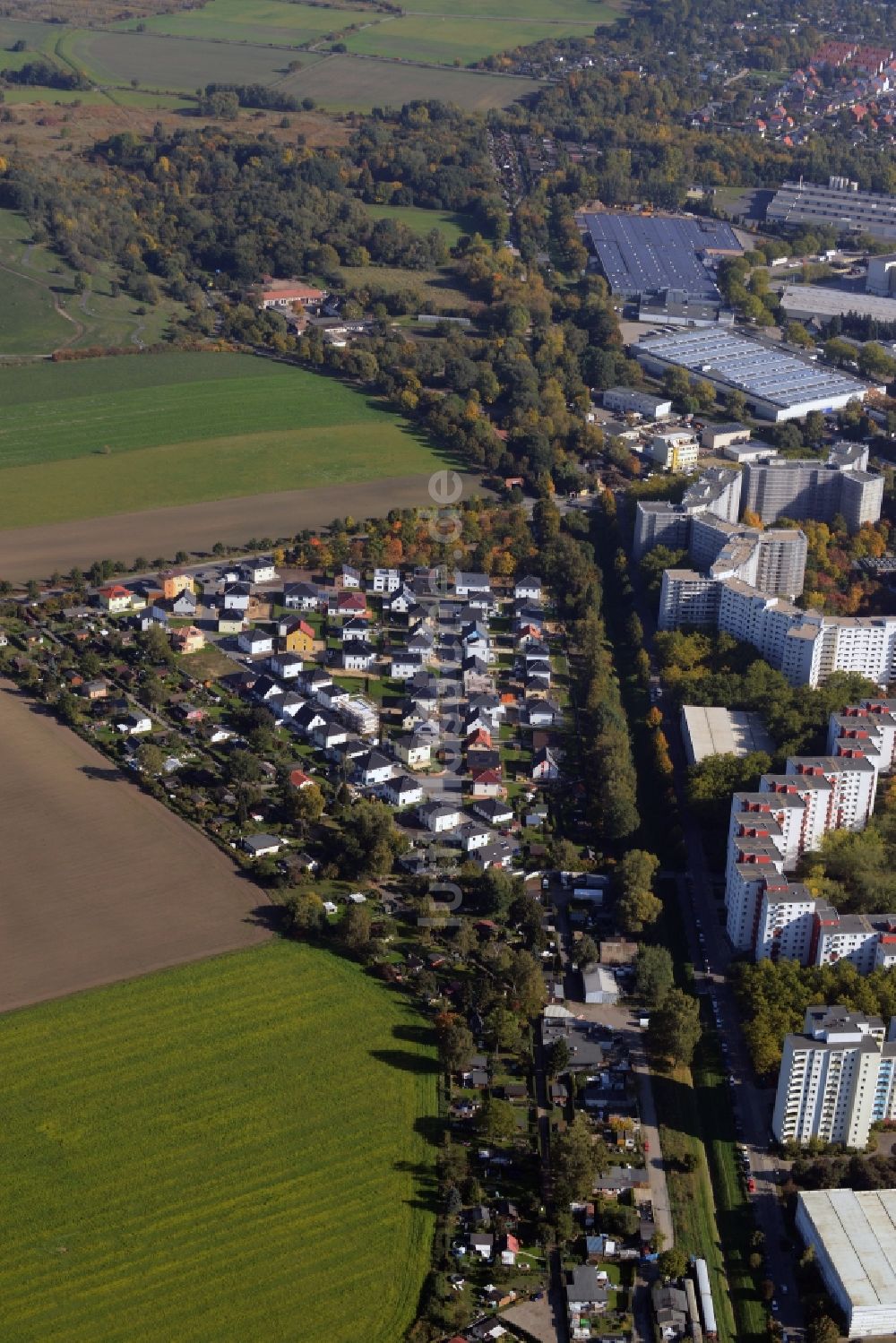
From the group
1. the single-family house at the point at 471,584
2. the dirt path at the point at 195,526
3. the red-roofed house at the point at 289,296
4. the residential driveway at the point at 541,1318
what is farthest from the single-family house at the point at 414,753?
the red-roofed house at the point at 289,296

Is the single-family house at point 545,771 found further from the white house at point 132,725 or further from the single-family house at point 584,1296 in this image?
the single-family house at point 584,1296

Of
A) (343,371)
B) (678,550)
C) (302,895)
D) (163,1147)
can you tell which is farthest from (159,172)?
(163,1147)

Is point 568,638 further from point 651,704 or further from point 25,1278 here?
point 25,1278

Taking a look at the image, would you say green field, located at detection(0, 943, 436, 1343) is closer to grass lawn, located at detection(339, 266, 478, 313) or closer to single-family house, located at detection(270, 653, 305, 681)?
single-family house, located at detection(270, 653, 305, 681)

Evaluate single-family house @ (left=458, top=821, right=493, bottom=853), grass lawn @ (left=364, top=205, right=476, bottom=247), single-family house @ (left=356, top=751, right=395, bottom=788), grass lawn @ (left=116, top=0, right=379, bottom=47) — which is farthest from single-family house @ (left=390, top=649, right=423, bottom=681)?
grass lawn @ (left=116, top=0, right=379, bottom=47)

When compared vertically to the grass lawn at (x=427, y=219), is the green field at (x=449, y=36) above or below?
→ above

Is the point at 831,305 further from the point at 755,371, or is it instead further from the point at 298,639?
the point at 298,639

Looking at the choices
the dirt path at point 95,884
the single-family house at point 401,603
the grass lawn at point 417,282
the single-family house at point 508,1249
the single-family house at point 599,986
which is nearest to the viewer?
the single-family house at point 508,1249
